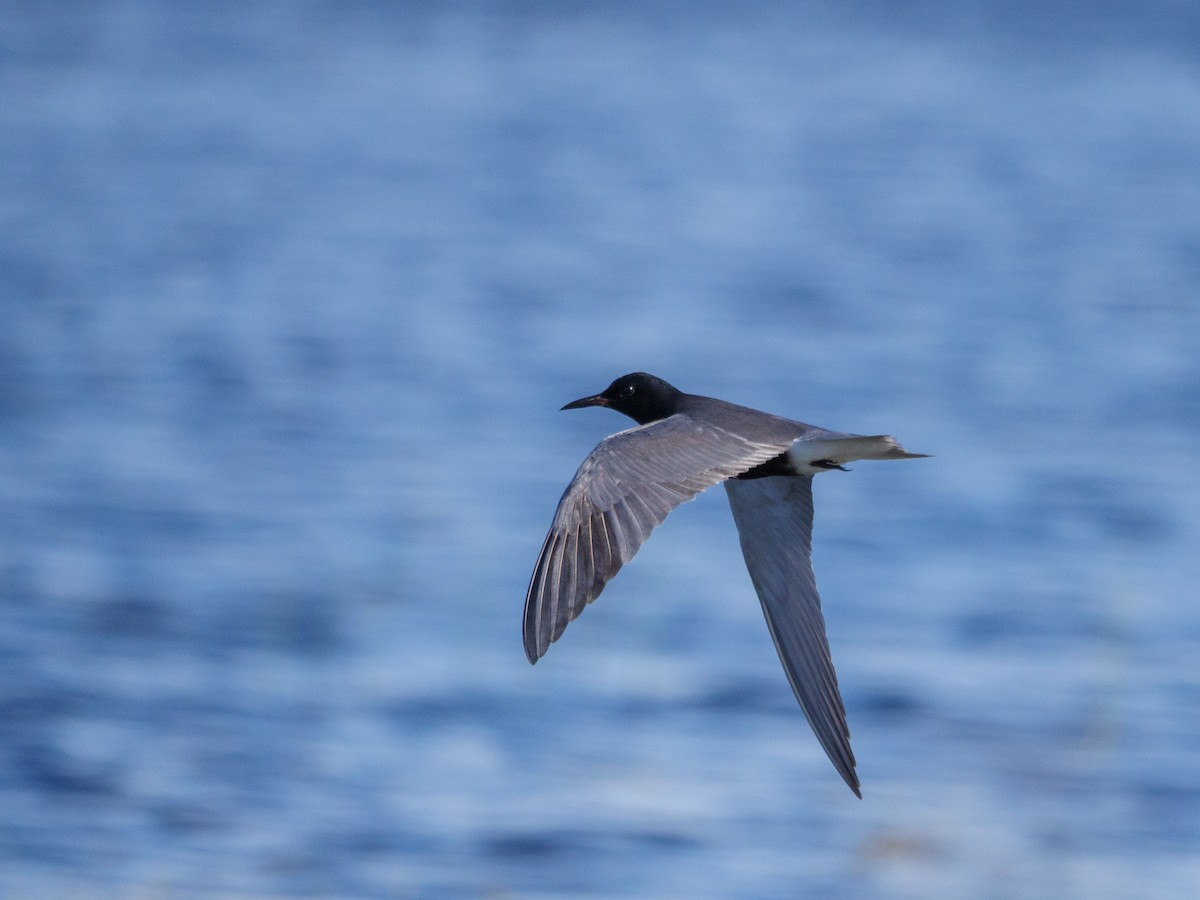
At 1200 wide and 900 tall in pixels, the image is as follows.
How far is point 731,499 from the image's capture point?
6562 millimetres

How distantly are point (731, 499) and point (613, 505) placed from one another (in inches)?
63.7

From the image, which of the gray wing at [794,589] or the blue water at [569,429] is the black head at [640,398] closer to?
the gray wing at [794,589]

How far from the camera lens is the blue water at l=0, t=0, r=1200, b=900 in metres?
7.53

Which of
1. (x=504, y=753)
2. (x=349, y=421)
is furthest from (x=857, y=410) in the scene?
(x=504, y=753)

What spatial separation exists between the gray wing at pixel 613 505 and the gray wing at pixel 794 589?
787mm

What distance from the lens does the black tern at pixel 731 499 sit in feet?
15.8

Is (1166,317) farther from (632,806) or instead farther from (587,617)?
(632,806)

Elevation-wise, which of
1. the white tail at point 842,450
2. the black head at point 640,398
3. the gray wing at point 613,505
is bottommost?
the gray wing at point 613,505

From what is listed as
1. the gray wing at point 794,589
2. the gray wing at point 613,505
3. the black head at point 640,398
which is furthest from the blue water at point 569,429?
the gray wing at point 613,505

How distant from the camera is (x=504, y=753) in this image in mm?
8055

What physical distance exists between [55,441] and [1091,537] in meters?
6.13

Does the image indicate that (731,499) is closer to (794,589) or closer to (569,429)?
(794,589)

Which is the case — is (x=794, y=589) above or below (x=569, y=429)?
below

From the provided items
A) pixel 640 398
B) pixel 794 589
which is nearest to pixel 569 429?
pixel 640 398
